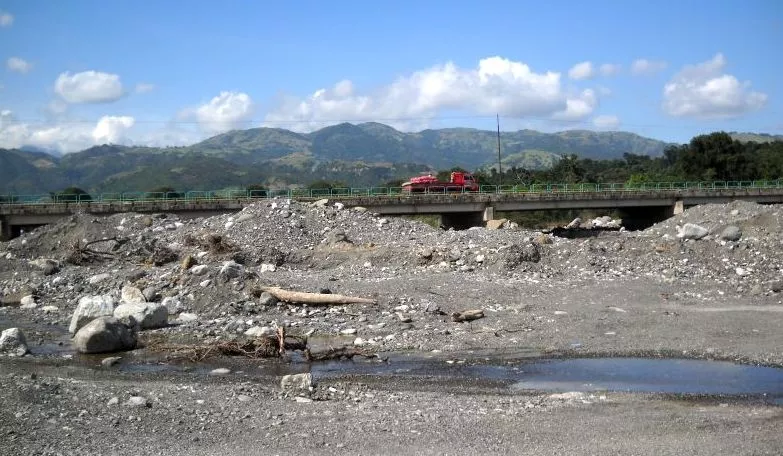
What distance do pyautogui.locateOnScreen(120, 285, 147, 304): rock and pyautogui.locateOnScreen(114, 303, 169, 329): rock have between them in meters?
1.81

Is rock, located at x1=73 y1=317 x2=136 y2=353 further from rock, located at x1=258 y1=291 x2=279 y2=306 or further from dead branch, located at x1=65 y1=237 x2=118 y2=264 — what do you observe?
dead branch, located at x1=65 y1=237 x2=118 y2=264

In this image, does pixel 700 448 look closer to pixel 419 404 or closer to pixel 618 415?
pixel 618 415

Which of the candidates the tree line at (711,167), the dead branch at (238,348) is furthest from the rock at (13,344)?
the tree line at (711,167)

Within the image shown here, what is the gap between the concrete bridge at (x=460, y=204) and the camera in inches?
1527

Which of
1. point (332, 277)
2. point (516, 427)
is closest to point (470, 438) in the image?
point (516, 427)

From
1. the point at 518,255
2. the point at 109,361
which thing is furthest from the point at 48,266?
the point at 518,255

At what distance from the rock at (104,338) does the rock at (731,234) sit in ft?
71.6

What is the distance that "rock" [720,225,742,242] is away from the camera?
2711cm

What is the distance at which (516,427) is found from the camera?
8.90 meters

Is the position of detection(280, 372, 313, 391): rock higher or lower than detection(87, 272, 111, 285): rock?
lower

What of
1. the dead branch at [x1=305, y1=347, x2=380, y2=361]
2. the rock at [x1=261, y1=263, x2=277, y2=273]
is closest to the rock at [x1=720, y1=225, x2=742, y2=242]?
the rock at [x1=261, y1=263, x2=277, y2=273]

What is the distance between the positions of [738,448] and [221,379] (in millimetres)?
7932

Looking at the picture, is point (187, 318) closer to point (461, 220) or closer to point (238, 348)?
point (238, 348)

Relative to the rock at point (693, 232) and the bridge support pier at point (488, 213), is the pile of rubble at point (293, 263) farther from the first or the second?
the bridge support pier at point (488, 213)
